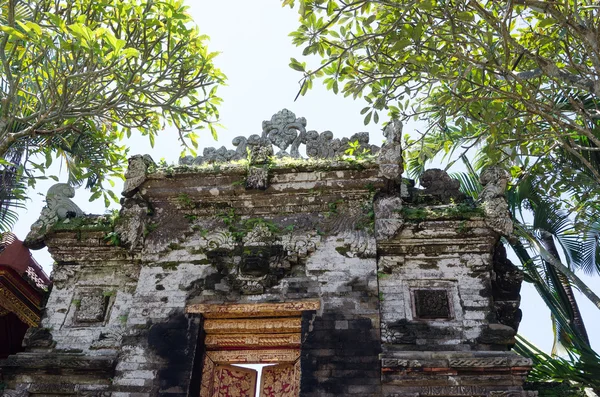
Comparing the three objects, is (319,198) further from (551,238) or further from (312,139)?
(551,238)

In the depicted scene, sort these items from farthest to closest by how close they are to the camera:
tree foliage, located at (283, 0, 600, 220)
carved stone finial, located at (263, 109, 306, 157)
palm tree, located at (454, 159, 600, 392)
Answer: palm tree, located at (454, 159, 600, 392)
carved stone finial, located at (263, 109, 306, 157)
tree foliage, located at (283, 0, 600, 220)

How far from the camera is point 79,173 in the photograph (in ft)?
29.9

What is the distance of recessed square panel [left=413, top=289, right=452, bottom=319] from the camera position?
6.50 metres

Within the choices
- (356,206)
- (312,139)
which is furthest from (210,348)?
(312,139)

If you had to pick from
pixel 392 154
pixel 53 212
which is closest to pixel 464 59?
pixel 392 154

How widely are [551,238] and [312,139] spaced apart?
226 inches

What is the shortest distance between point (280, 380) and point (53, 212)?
371 cm

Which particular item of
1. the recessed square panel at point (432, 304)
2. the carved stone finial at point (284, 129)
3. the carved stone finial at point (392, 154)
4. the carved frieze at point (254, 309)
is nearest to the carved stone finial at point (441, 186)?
the carved stone finial at point (392, 154)

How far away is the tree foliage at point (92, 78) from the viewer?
664 centimetres

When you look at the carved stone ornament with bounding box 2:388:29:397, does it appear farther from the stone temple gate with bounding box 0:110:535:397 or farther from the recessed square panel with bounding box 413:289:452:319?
the recessed square panel with bounding box 413:289:452:319

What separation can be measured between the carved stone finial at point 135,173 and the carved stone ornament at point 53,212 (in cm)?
86

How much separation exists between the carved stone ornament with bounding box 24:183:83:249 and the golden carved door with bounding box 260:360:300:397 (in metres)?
3.33

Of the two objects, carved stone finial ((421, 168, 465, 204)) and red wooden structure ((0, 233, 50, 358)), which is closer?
red wooden structure ((0, 233, 50, 358))

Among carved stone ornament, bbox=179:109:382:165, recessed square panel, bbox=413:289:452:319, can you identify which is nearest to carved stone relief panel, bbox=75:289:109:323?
carved stone ornament, bbox=179:109:382:165
